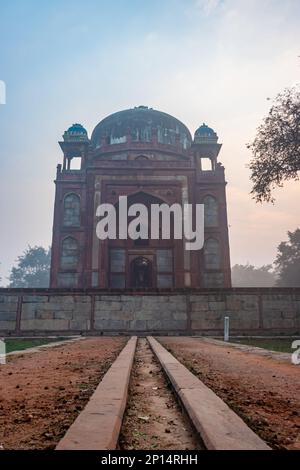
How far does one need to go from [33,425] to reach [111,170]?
63.0 feet

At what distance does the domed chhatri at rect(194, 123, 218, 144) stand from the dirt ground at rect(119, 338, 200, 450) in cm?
2237

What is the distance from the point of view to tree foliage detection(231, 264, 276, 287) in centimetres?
6150

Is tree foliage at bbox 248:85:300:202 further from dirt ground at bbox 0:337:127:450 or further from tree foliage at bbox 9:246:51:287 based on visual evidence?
tree foliage at bbox 9:246:51:287

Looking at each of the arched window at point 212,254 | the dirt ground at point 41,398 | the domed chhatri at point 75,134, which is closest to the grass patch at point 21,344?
the dirt ground at point 41,398

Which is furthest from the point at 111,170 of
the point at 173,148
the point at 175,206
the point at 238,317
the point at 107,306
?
the point at 238,317

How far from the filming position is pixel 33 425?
1.98 meters

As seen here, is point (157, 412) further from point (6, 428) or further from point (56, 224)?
point (56, 224)

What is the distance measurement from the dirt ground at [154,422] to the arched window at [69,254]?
17941 mm

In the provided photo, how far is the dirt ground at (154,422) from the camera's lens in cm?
173

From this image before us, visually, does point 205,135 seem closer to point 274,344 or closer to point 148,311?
point 148,311

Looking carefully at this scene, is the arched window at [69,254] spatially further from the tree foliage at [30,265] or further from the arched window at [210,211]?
the tree foliage at [30,265]

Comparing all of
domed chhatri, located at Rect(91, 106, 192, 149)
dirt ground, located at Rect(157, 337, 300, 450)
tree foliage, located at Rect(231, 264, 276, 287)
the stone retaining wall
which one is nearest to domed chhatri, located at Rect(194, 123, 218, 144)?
domed chhatri, located at Rect(91, 106, 192, 149)

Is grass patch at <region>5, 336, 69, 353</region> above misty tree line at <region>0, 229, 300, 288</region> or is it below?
below
